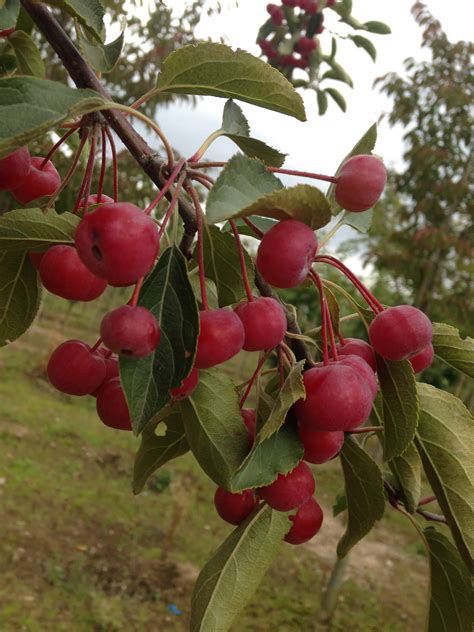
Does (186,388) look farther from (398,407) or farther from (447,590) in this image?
(447,590)

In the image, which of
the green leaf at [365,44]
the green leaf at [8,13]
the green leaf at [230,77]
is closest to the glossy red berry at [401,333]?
the green leaf at [230,77]

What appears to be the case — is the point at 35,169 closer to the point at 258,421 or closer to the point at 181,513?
the point at 258,421

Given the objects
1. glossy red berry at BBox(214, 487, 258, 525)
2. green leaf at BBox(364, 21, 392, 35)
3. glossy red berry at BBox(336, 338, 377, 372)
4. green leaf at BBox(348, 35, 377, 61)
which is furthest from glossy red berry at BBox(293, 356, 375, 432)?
green leaf at BBox(348, 35, 377, 61)

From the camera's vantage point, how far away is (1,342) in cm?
71

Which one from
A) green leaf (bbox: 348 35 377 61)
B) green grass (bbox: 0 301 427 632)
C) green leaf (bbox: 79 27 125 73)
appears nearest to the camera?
green leaf (bbox: 79 27 125 73)

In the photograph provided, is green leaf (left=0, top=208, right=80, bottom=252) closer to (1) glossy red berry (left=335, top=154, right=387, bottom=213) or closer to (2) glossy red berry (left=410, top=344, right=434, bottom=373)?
(1) glossy red berry (left=335, top=154, right=387, bottom=213)

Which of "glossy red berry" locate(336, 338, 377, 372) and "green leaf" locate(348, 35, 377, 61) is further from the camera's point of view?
"green leaf" locate(348, 35, 377, 61)

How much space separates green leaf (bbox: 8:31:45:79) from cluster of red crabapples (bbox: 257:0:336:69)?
2.20 metres

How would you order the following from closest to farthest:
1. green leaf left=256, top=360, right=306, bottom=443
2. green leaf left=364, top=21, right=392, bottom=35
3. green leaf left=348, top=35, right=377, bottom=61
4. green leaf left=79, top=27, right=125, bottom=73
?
green leaf left=256, top=360, right=306, bottom=443
green leaf left=79, top=27, right=125, bottom=73
green leaf left=364, top=21, right=392, bottom=35
green leaf left=348, top=35, right=377, bottom=61

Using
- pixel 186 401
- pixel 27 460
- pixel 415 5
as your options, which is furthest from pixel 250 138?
pixel 415 5

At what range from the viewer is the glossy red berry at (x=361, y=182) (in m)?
0.55

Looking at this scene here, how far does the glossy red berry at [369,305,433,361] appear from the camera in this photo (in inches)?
22.9

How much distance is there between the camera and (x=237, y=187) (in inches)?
18.0

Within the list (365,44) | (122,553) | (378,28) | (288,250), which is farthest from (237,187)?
(122,553)
